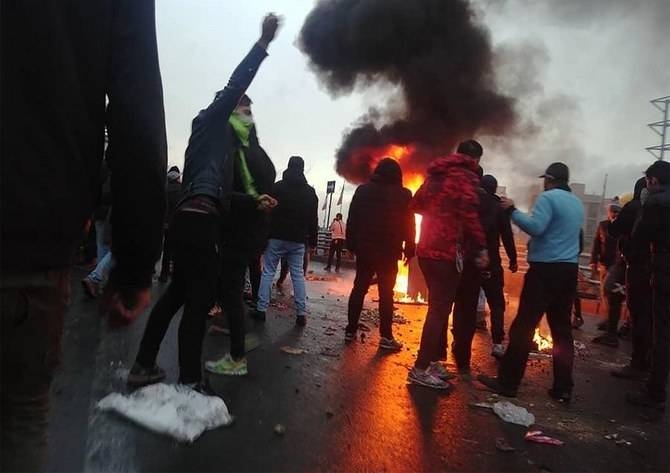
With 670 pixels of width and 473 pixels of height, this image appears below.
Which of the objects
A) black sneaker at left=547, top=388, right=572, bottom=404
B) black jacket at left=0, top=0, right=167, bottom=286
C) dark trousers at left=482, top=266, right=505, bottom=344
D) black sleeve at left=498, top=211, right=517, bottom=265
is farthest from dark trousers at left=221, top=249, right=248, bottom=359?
dark trousers at left=482, top=266, right=505, bottom=344

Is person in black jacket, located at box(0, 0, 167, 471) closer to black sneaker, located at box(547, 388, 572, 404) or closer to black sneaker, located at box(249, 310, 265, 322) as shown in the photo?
black sneaker, located at box(547, 388, 572, 404)

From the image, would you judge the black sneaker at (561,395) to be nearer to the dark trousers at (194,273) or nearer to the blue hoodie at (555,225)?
the blue hoodie at (555,225)

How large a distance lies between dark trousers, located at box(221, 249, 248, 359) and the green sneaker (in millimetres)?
60

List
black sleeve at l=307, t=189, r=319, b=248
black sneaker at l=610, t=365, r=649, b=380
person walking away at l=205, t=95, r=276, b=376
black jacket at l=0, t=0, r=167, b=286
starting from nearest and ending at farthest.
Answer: black jacket at l=0, t=0, r=167, b=286, person walking away at l=205, t=95, r=276, b=376, black sneaker at l=610, t=365, r=649, b=380, black sleeve at l=307, t=189, r=319, b=248

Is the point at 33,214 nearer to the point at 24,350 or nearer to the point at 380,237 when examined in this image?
the point at 24,350

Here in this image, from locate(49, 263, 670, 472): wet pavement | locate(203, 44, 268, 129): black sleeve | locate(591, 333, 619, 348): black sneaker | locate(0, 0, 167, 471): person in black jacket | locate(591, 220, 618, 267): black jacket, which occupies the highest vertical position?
locate(203, 44, 268, 129): black sleeve

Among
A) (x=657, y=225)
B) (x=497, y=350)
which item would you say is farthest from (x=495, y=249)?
(x=657, y=225)

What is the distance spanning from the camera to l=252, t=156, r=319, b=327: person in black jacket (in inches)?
240

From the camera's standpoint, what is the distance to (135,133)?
1.48 m

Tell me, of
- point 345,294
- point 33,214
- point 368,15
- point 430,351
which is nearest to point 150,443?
point 33,214

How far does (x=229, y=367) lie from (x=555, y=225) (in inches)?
109

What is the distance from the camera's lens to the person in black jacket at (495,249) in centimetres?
503

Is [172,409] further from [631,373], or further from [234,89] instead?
[631,373]

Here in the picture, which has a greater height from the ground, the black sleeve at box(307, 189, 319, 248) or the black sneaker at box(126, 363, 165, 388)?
the black sleeve at box(307, 189, 319, 248)
